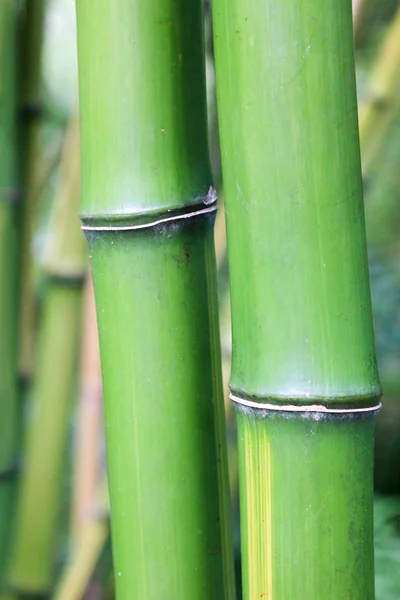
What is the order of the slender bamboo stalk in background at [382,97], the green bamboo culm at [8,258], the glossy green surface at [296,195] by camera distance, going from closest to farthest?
the glossy green surface at [296,195]
the green bamboo culm at [8,258]
the slender bamboo stalk in background at [382,97]

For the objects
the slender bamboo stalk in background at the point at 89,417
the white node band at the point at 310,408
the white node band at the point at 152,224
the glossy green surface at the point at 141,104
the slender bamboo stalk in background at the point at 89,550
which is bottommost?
the slender bamboo stalk in background at the point at 89,550

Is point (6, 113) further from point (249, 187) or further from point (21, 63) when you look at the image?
point (249, 187)

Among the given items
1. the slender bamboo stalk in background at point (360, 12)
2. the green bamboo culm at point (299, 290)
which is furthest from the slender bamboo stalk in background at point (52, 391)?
the green bamboo culm at point (299, 290)

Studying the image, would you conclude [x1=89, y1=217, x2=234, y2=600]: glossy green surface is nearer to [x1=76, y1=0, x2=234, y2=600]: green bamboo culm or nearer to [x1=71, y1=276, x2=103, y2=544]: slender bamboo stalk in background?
[x1=76, y1=0, x2=234, y2=600]: green bamboo culm

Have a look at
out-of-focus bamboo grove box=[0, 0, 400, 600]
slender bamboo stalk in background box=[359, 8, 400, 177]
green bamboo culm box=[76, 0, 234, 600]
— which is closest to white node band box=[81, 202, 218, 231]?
green bamboo culm box=[76, 0, 234, 600]

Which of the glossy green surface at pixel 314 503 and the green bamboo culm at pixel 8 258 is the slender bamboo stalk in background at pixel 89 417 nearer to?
the green bamboo culm at pixel 8 258

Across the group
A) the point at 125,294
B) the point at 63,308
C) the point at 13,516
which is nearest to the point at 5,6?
the point at 63,308

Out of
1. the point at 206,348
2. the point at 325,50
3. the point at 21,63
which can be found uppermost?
the point at 21,63
